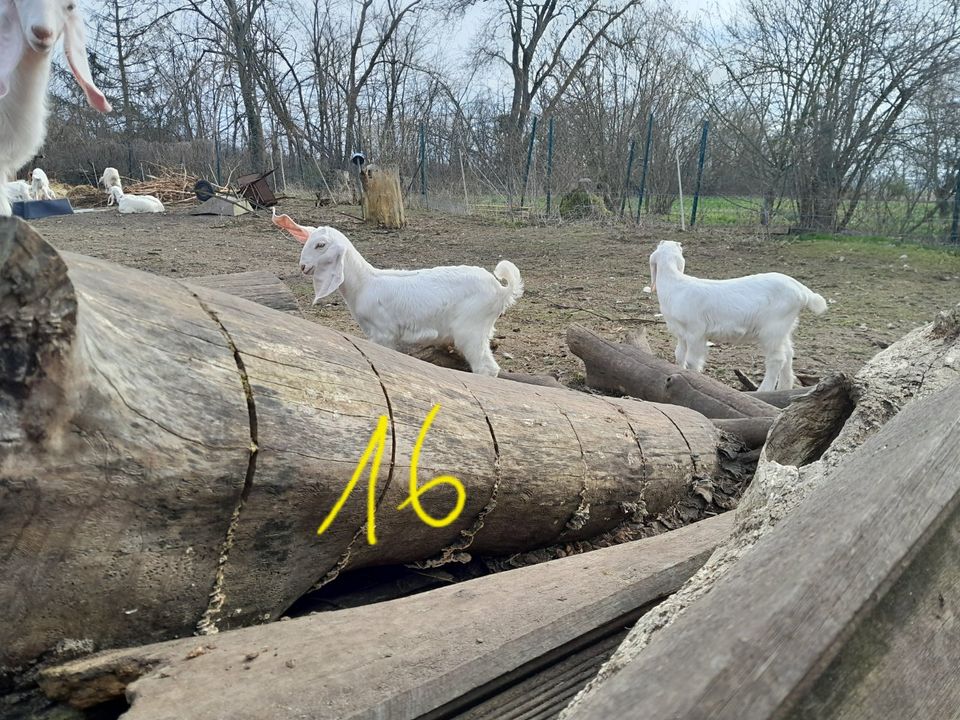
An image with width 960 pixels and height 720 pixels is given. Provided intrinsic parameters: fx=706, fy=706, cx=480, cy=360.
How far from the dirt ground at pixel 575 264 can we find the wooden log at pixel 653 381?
457mm

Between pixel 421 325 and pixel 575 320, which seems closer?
pixel 421 325

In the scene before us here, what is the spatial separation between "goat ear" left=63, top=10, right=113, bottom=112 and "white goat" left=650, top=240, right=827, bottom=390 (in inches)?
150

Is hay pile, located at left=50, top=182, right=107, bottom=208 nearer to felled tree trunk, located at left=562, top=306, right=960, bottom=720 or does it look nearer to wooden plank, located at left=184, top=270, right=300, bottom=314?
wooden plank, located at left=184, top=270, right=300, bottom=314

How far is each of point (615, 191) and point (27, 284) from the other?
52.8ft

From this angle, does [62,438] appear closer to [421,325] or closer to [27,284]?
[27,284]

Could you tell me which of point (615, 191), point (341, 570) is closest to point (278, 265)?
point (341, 570)

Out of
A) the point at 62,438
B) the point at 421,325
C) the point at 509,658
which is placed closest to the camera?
the point at 62,438

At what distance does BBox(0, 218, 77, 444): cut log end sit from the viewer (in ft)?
3.61

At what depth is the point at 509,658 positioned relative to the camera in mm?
1368

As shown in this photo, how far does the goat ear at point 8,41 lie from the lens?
12.3 ft

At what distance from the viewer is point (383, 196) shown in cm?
1327

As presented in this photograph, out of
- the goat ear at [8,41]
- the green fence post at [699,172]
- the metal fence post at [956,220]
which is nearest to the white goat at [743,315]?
the goat ear at [8,41]

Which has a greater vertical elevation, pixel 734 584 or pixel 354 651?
pixel 734 584

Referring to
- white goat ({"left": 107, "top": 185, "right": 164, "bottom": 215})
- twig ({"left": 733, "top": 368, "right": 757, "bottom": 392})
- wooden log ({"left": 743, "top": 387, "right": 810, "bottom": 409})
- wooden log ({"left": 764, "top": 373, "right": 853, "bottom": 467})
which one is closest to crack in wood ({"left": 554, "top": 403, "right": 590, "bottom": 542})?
wooden log ({"left": 764, "top": 373, "right": 853, "bottom": 467})
